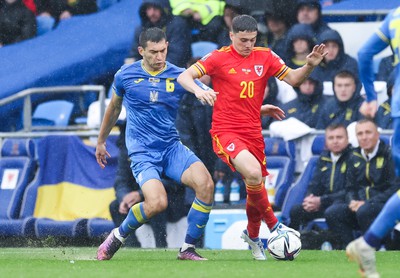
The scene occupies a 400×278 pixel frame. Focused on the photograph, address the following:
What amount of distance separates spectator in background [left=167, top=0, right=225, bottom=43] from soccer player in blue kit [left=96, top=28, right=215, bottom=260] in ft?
18.2

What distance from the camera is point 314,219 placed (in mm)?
14648

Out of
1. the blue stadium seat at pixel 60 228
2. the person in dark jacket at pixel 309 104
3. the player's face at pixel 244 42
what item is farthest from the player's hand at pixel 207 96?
the blue stadium seat at pixel 60 228

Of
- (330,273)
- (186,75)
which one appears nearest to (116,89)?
(186,75)

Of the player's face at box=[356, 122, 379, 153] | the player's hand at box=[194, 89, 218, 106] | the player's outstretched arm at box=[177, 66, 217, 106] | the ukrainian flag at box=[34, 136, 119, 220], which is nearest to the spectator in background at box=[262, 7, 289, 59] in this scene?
the ukrainian flag at box=[34, 136, 119, 220]

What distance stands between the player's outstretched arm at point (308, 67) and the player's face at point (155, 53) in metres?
1.21

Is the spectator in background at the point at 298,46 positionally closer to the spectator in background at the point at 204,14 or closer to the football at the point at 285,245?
the spectator in background at the point at 204,14

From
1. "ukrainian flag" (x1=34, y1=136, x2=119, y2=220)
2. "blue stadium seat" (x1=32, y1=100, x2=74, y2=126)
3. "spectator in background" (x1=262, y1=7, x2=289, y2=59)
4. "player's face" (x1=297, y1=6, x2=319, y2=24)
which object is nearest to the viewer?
"ukrainian flag" (x1=34, y1=136, x2=119, y2=220)

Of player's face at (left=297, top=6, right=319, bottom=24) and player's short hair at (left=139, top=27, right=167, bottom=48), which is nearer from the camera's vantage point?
player's short hair at (left=139, top=27, right=167, bottom=48)

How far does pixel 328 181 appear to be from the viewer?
14.7m

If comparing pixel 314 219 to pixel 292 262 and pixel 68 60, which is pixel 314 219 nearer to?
pixel 292 262

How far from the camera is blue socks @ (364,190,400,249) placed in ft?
28.7

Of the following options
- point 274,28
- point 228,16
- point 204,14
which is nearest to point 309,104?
point 274,28

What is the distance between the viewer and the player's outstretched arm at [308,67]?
11.5 m

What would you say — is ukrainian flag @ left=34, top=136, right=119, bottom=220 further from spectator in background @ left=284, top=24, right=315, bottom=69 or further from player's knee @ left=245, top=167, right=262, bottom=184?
player's knee @ left=245, top=167, right=262, bottom=184
